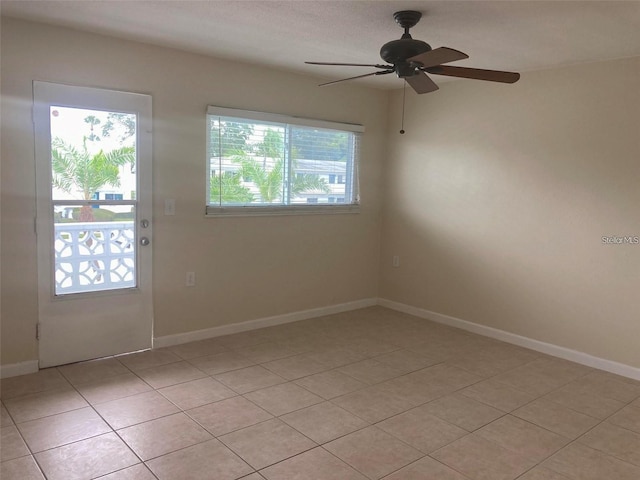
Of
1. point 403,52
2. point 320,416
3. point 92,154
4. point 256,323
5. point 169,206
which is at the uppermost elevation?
point 403,52

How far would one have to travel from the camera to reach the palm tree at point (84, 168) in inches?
133

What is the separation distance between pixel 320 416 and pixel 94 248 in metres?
2.00

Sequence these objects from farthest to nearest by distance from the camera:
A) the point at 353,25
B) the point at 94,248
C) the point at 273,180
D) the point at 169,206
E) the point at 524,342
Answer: the point at 273,180
the point at 524,342
the point at 169,206
the point at 94,248
the point at 353,25

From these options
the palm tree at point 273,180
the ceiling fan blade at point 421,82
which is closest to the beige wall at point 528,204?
the palm tree at point 273,180

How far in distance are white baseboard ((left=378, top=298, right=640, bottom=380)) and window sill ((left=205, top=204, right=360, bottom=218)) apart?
117 cm

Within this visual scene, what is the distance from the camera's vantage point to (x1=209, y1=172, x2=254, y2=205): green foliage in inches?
164

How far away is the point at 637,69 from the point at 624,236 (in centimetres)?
120

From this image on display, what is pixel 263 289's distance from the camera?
460 centimetres

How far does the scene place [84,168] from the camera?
3.48 metres

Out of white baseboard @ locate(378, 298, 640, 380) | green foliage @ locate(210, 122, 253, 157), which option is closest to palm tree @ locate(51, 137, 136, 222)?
green foliage @ locate(210, 122, 253, 157)

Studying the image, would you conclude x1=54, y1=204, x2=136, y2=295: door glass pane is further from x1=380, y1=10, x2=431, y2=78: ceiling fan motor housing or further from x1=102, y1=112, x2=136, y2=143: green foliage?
x1=380, y1=10, x2=431, y2=78: ceiling fan motor housing

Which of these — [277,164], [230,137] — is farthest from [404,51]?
[277,164]

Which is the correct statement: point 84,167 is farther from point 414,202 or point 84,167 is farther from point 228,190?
point 414,202

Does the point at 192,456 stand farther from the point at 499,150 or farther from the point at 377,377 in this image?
Answer: the point at 499,150
